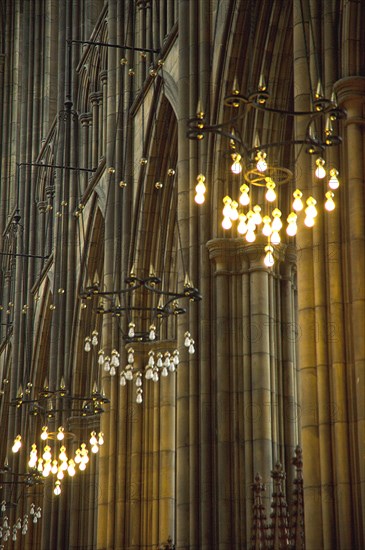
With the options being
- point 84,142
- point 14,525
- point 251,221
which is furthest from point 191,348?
point 14,525

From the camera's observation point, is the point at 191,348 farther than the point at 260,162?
Yes

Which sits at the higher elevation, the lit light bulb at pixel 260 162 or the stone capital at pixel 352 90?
the stone capital at pixel 352 90

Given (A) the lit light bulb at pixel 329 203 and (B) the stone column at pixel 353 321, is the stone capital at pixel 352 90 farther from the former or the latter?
(A) the lit light bulb at pixel 329 203

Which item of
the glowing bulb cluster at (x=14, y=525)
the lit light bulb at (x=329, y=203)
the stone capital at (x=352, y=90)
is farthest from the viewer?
the glowing bulb cluster at (x=14, y=525)

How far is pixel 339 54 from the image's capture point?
16484 mm

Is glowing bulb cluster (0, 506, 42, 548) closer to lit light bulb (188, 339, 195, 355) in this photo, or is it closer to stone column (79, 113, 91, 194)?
stone column (79, 113, 91, 194)

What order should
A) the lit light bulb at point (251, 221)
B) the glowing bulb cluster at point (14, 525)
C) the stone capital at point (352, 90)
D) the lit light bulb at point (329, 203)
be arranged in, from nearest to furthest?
the lit light bulb at point (329, 203) → the lit light bulb at point (251, 221) → the stone capital at point (352, 90) → the glowing bulb cluster at point (14, 525)

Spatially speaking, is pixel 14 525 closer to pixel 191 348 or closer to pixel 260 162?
pixel 191 348

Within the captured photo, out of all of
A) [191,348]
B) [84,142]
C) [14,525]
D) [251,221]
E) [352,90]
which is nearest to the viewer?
[251,221]

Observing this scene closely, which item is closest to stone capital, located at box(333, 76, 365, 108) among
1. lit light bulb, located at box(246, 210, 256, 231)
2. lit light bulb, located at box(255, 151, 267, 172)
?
lit light bulb, located at box(255, 151, 267, 172)

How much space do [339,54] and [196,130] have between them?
286 cm

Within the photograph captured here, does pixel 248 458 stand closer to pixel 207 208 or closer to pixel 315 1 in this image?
pixel 207 208

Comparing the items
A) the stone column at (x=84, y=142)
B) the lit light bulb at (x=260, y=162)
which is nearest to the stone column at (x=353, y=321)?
the lit light bulb at (x=260, y=162)

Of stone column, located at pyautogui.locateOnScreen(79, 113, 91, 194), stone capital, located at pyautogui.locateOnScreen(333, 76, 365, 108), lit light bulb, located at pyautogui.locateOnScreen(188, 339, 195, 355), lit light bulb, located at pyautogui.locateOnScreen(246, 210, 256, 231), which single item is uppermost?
stone column, located at pyautogui.locateOnScreen(79, 113, 91, 194)
